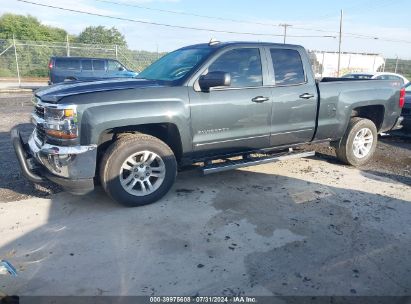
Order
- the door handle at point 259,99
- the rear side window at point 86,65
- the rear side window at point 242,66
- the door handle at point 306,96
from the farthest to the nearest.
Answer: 1. the rear side window at point 86,65
2. the door handle at point 306,96
3. the door handle at point 259,99
4. the rear side window at point 242,66

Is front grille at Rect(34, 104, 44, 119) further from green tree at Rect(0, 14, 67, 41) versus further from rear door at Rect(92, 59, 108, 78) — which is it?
green tree at Rect(0, 14, 67, 41)

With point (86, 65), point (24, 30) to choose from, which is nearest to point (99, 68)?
point (86, 65)

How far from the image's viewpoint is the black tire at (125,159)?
13.5 feet

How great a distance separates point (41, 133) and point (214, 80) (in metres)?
2.08

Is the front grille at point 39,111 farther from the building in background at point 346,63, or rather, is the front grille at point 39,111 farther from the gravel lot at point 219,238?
the building in background at point 346,63

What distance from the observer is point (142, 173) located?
4383 mm

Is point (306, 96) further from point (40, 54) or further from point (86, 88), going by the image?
point (40, 54)

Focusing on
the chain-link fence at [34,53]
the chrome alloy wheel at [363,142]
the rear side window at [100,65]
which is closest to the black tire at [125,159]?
the chrome alloy wheel at [363,142]

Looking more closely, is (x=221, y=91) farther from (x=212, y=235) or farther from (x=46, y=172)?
(x=46, y=172)

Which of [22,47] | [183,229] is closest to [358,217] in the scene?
[183,229]

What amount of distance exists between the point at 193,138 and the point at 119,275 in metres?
1.97

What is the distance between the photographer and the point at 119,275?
3061mm

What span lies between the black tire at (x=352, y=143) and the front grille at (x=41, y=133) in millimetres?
4531

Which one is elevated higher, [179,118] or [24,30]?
[24,30]
